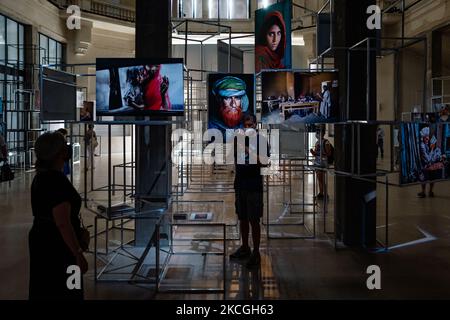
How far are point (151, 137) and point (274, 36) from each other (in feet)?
9.53

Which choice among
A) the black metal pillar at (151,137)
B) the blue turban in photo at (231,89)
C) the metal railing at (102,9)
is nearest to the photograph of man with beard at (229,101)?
the blue turban in photo at (231,89)

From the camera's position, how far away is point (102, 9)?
79.3ft

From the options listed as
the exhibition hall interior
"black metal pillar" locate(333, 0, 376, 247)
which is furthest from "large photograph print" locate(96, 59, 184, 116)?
"black metal pillar" locate(333, 0, 376, 247)

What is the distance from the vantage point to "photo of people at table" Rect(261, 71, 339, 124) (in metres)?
6.71

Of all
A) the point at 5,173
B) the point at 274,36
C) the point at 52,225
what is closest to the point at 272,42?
the point at 274,36

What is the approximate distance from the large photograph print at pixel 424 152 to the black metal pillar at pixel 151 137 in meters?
3.09

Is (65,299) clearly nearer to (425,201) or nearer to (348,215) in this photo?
(348,215)

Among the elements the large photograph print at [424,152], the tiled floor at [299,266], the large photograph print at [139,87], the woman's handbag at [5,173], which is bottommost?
the tiled floor at [299,266]

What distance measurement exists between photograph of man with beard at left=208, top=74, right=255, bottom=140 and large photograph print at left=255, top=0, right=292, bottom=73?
0.67 meters

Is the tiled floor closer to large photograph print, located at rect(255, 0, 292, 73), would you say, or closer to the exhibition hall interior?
the exhibition hall interior

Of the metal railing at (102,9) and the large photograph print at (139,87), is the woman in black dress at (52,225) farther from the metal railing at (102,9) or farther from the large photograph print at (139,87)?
the metal railing at (102,9)

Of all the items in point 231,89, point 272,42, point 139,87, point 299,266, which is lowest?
point 299,266

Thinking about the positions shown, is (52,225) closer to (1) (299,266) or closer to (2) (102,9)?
(1) (299,266)

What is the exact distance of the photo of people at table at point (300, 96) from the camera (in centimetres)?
671
